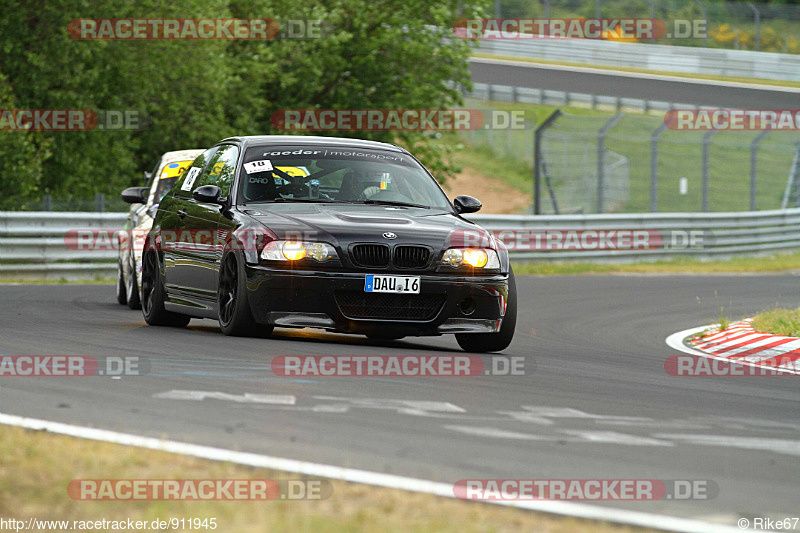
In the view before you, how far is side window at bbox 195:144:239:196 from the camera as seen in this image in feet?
37.1

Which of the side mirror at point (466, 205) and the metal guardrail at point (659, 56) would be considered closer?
the side mirror at point (466, 205)

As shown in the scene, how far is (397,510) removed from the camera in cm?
492

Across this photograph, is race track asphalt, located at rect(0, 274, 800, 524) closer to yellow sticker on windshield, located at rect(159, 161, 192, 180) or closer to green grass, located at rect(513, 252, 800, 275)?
yellow sticker on windshield, located at rect(159, 161, 192, 180)

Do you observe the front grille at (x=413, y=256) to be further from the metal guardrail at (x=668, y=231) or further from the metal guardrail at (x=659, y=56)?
the metal guardrail at (x=659, y=56)

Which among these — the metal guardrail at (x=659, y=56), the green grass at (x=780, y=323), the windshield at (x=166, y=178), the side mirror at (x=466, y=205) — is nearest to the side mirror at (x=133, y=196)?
the windshield at (x=166, y=178)

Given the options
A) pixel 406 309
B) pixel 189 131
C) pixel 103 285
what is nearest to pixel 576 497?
pixel 406 309

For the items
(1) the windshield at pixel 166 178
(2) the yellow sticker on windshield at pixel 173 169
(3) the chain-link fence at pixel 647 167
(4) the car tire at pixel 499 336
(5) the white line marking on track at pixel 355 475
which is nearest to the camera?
(5) the white line marking on track at pixel 355 475

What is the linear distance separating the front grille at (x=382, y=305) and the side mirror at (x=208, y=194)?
64.0 inches

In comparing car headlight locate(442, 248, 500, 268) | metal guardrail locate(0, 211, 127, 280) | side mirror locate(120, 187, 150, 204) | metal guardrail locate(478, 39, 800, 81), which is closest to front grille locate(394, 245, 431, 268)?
car headlight locate(442, 248, 500, 268)

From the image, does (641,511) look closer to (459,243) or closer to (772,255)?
(459,243)

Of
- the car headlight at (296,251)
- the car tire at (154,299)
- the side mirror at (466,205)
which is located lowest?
the car tire at (154,299)

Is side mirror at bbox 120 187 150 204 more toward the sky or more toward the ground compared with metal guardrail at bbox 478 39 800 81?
more toward the sky

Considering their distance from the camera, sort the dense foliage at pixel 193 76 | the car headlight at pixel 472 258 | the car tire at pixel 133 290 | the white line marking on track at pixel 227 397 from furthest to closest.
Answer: the dense foliage at pixel 193 76, the car tire at pixel 133 290, the car headlight at pixel 472 258, the white line marking on track at pixel 227 397

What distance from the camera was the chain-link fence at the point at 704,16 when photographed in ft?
160
